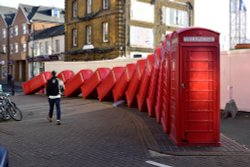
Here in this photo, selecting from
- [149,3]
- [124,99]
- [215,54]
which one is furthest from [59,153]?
[149,3]

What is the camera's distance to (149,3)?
41.1 metres

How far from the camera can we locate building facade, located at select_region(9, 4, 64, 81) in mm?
61125

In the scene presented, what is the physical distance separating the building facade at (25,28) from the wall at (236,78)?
4664cm

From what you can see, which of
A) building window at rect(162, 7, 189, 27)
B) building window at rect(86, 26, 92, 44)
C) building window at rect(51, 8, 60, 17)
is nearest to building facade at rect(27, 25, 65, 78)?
building window at rect(51, 8, 60, 17)

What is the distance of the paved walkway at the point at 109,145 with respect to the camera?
25.3ft

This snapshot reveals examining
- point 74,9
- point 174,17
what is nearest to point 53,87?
point 174,17

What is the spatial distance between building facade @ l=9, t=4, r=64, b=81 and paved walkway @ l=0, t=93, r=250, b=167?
49.0m

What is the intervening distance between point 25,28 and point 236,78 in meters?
51.2

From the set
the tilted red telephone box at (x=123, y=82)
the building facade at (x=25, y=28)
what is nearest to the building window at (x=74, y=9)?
the building facade at (x=25, y=28)

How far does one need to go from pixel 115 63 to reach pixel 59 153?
17.1 m

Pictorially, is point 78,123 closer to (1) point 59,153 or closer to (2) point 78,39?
(1) point 59,153

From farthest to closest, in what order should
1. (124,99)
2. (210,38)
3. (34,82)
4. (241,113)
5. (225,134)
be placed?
(34,82)
(124,99)
(241,113)
(225,134)
(210,38)

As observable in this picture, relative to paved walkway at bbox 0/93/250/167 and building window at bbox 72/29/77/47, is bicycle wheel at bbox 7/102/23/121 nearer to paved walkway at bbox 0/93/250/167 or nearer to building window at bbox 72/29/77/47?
paved walkway at bbox 0/93/250/167

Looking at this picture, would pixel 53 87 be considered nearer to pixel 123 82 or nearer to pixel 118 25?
pixel 123 82
